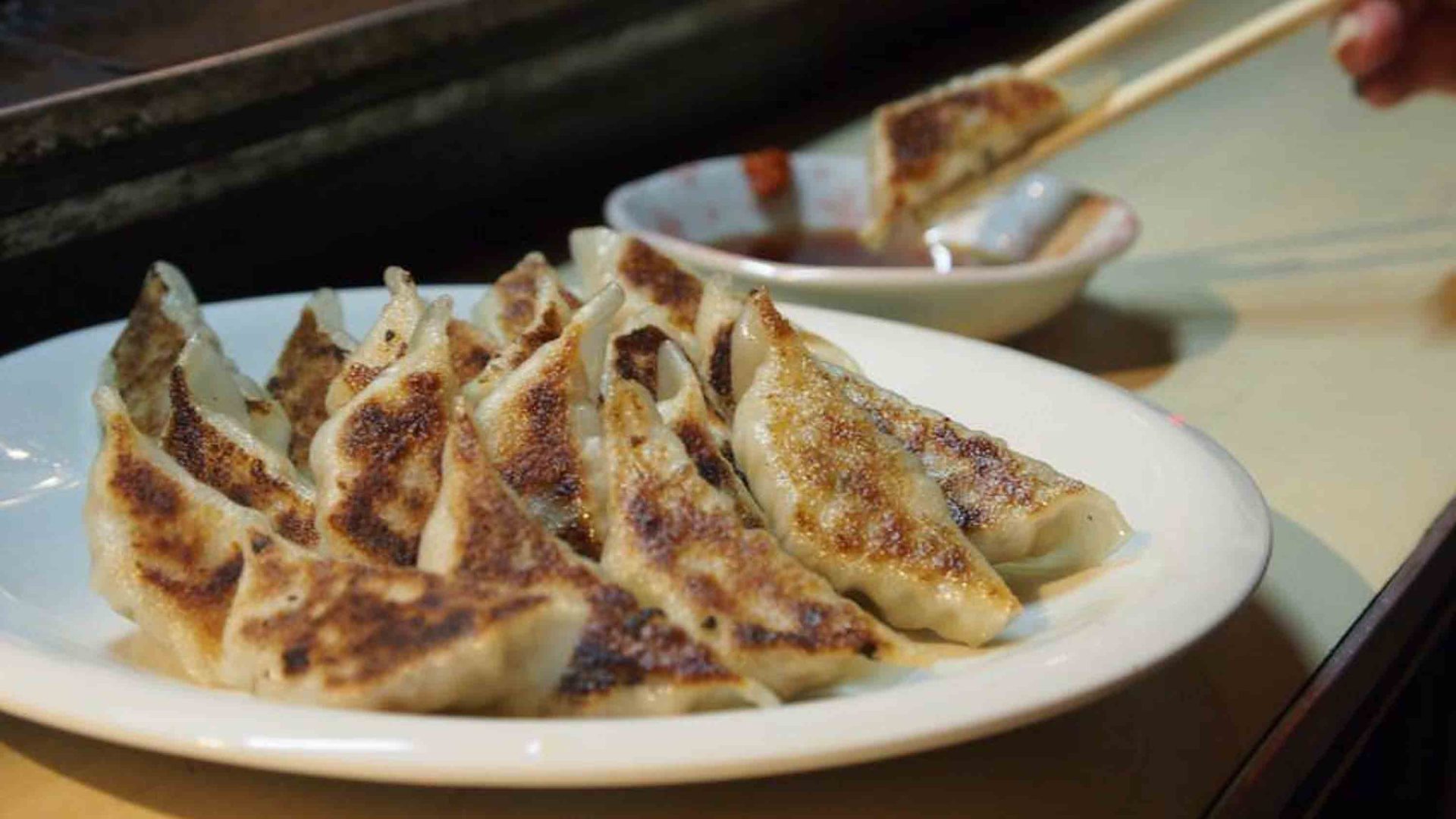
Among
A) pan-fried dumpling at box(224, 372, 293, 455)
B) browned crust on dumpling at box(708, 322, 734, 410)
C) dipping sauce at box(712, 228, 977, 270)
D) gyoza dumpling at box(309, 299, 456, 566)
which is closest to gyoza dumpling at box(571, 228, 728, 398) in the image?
browned crust on dumpling at box(708, 322, 734, 410)

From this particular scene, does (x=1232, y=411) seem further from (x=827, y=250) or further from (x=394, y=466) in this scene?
(x=394, y=466)

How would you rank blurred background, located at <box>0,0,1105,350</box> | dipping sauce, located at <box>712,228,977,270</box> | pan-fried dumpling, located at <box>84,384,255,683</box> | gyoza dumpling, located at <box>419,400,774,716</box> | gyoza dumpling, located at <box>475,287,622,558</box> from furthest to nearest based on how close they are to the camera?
dipping sauce, located at <box>712,228,977,270</box>, blurred background, located at <box>0,0,1105,350</box>, gyoza dumpling, located at <box>475,287,622,558</box>, pan-fried dumpling, located at <box>84,384,255,683</box>, gyoza dumpling, located at <box>419,400,774,716</box>

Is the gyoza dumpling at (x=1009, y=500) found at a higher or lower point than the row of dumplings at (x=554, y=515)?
lower

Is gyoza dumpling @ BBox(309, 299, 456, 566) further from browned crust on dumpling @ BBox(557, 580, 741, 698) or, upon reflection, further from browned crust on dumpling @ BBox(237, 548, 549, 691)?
browned crust on dumpling @ BBox(557, 580, 741, 698)

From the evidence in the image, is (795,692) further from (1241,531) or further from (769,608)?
(1241,531)

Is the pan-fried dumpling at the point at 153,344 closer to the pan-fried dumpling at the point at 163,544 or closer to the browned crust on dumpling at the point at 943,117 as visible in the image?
the pan-fried dumpling at the point at 163,544

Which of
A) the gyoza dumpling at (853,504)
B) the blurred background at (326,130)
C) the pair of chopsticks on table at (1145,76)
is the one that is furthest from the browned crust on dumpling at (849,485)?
the pair of chopsticks on table at (1145,76)

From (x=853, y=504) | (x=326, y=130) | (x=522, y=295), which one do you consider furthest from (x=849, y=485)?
(x=326, y=130)
